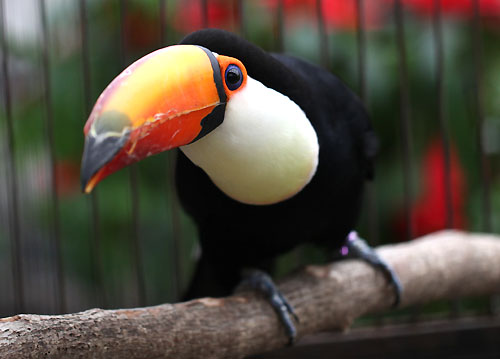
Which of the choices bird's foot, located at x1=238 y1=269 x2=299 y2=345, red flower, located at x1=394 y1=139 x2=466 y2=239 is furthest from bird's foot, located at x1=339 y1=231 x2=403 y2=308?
red flower, located at x1=394 y1=139 x2=466 y2=239

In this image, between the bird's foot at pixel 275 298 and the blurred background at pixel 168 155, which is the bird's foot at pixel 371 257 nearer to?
the bird's foot at pixel 275 298

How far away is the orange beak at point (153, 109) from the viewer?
86cm

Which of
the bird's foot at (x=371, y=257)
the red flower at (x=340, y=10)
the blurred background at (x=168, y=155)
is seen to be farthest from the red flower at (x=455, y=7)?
the bird's foot at (x=371, y=257)

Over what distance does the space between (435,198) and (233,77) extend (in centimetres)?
152

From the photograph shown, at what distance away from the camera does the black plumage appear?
123 cm

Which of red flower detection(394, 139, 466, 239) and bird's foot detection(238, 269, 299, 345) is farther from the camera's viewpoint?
red flower detection(394, 139, 466, 239)

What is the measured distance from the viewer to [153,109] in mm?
927

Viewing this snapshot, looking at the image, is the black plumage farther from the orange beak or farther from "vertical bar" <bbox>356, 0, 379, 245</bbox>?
"vertical bar" <bbox>356, 0, 379, 245</bbox>

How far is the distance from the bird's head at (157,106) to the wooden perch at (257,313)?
10.4 inches

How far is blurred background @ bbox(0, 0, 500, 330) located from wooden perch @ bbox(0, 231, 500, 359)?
42 centimetres

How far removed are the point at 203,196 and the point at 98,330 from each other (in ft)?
1.37

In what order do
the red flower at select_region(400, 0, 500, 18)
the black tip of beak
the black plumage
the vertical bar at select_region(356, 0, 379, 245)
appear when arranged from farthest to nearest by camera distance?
the red flower at select_region(400, 0, 500, 18) < the vertical bar at select_region(356, 0, 379, 245) < the black plumage < the black tip of beak

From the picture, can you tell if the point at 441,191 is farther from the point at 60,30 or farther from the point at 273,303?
the point at 60,30

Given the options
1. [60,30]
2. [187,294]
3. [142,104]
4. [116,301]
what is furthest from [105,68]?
[142,104]
